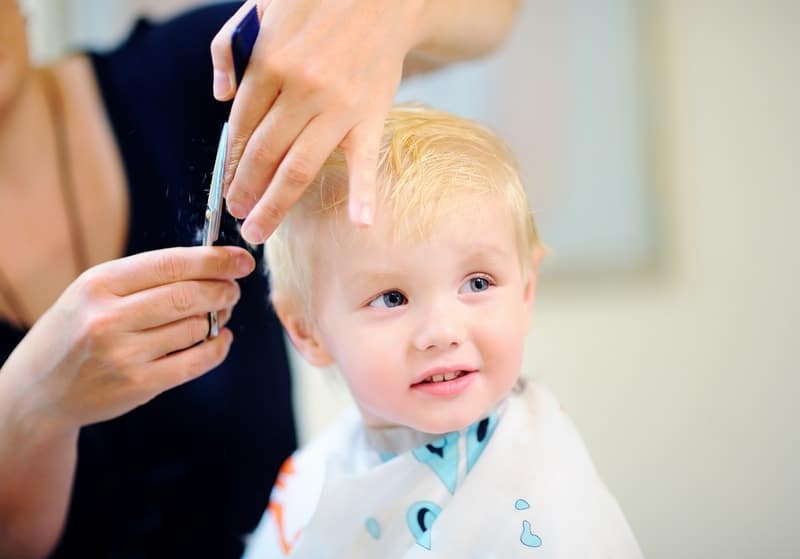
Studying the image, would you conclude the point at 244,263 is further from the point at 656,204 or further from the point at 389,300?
the point at 656,204

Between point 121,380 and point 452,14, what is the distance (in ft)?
1.47

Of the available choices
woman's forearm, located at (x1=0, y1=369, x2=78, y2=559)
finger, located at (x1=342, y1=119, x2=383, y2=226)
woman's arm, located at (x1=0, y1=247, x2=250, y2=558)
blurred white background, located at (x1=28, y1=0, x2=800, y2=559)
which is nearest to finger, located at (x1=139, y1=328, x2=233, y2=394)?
woman's arm, located at (x1=0, y1=247, x2=250, y2=558)

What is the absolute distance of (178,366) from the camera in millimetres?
656

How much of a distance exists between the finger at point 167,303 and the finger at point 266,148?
0.31 feet

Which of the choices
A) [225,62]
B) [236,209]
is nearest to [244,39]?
[225,62]

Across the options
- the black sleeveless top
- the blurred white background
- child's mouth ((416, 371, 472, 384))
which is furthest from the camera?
the blurred white background

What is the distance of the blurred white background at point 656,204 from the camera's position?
145 cm

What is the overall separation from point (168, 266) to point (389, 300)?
181 millimetres

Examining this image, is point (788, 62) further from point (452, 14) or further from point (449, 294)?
point (449, 294)

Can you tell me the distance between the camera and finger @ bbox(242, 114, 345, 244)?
1.76ft

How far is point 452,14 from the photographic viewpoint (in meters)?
0.73

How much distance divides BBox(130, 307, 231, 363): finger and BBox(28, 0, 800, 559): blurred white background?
2.83 feet

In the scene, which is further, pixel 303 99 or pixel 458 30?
pixel 458 30

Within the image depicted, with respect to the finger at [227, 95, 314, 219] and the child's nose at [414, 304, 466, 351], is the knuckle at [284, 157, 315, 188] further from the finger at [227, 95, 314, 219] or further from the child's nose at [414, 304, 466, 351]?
the child's nose at [414, 304, 466, 351]
